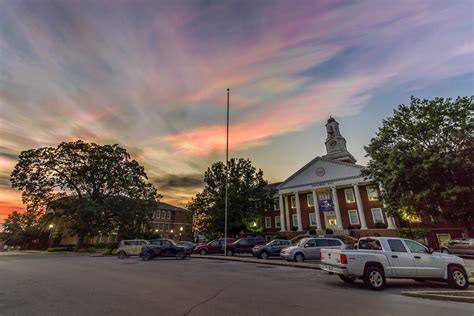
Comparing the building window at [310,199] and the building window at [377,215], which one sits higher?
the building window at [310,199]

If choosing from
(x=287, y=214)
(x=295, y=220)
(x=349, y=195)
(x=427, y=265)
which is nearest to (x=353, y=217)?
(x=349, y=195)

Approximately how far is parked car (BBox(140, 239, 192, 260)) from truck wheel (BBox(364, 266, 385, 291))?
51.6 feet

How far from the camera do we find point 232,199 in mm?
39781

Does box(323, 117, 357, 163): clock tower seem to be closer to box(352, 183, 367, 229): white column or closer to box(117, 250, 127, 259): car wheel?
box(352, 183, 367, 229): white column

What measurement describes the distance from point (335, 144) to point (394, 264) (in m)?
46.5

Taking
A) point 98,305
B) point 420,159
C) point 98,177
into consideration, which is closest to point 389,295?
point 98,305

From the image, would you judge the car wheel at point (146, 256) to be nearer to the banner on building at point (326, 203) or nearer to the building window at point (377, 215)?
the banner on building at point (326, 203)

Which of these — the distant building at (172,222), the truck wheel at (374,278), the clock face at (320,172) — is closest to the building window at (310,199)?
the clock face at (320,172)

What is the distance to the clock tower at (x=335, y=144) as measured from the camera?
163ft

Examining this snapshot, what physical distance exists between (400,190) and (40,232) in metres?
66.8

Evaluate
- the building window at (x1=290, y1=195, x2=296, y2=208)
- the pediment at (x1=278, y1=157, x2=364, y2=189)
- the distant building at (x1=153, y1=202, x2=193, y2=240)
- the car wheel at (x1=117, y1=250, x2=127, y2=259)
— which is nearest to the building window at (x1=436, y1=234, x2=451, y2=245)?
the pediment at (x1=278, y1=157, x2=364, y2=189)

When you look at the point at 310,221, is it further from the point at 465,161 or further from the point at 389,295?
the point at 389,295

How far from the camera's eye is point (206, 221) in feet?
134

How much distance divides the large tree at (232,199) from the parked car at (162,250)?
18.7 metres
